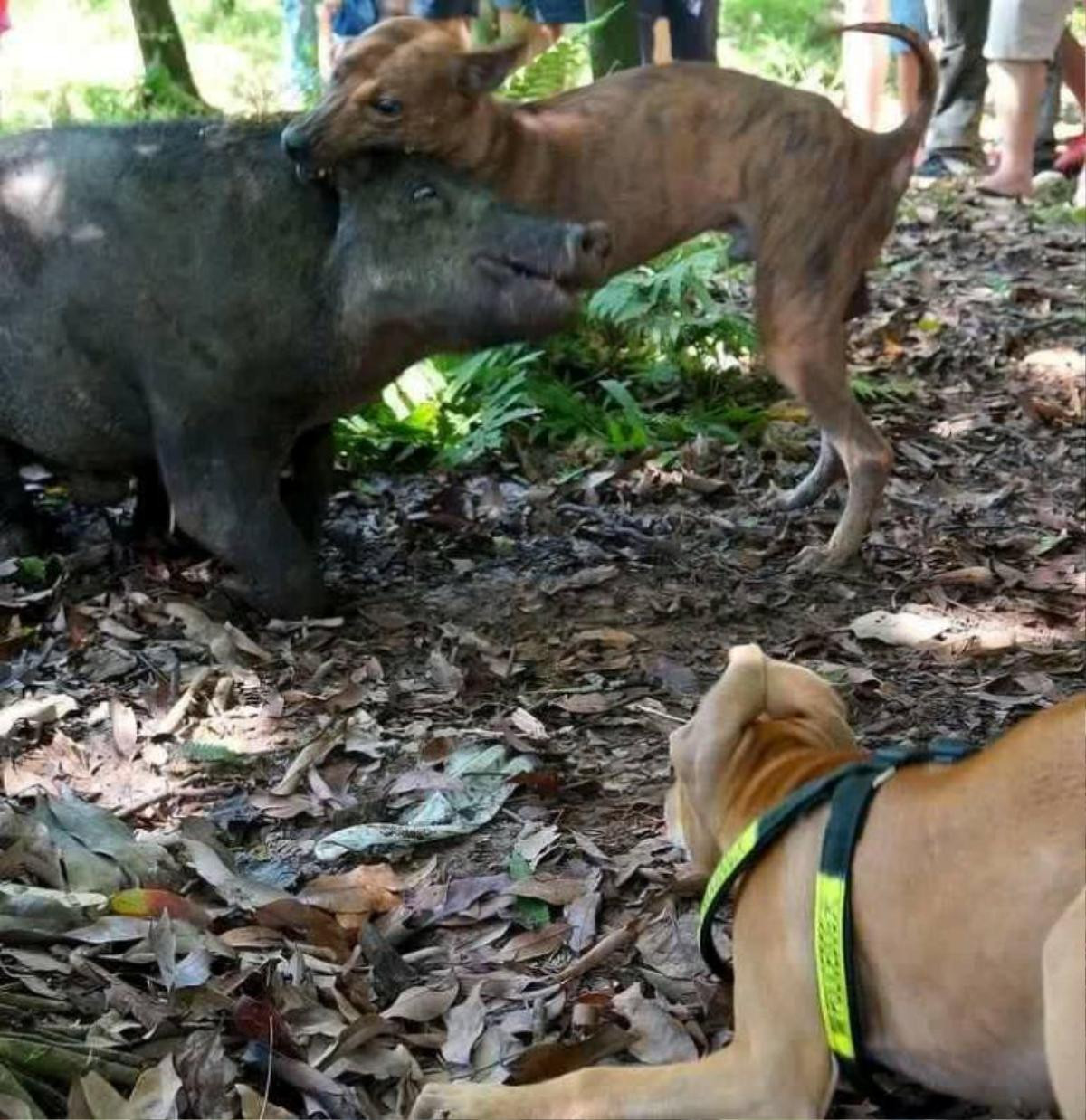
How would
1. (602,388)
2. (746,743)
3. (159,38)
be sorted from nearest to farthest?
1. (746,743)
2. (602,388)
3. (159,38)

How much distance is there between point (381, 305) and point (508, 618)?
3.35 ft

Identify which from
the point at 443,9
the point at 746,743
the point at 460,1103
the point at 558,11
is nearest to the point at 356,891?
the point at 460,1103

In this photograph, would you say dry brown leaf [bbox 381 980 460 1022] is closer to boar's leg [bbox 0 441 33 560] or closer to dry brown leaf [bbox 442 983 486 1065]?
dry brown leaf [bbox 442 983 486 1065]

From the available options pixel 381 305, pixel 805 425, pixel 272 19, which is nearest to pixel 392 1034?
pixel 381 305

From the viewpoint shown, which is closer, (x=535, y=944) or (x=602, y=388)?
(x=535, y=944)

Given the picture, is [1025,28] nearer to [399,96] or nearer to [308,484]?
[399,96]

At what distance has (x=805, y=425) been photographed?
712 centimetres

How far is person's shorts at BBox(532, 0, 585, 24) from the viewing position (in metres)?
9.67

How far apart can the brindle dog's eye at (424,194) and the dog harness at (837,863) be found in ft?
Result: 9.04

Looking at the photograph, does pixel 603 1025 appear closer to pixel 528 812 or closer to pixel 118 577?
pixel 528 812

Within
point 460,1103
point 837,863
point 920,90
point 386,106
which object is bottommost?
point 460,1103

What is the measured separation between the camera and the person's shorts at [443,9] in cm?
935

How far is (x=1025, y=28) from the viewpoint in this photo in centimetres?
933

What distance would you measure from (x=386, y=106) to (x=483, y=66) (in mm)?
415
